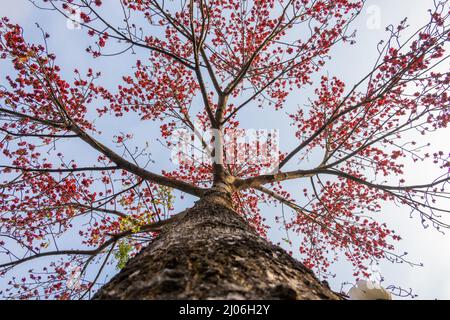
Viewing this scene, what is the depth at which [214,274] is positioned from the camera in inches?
50.0

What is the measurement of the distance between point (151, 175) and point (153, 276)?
373 cm

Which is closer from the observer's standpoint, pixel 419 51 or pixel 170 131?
pixel 419 51

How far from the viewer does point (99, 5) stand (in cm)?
442

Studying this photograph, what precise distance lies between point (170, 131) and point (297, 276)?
6.87 m

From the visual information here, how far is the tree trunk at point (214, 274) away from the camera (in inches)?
45.5

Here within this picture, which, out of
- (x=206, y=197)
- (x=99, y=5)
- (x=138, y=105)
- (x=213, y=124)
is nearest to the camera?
(x=206, y=197)

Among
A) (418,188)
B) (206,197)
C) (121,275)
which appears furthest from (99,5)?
(418,188)

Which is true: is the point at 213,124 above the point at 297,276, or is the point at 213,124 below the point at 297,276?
above

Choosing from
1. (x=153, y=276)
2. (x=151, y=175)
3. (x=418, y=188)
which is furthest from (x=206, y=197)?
(x=418, y=188)

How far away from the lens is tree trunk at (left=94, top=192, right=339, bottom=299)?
3.79 feet

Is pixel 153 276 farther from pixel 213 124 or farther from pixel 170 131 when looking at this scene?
pixel 170 131

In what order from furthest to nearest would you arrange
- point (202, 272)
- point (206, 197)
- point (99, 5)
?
point (99, 5) → point (206, 197) → point (202, 272)

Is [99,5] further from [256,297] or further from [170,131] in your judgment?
[256,297]
